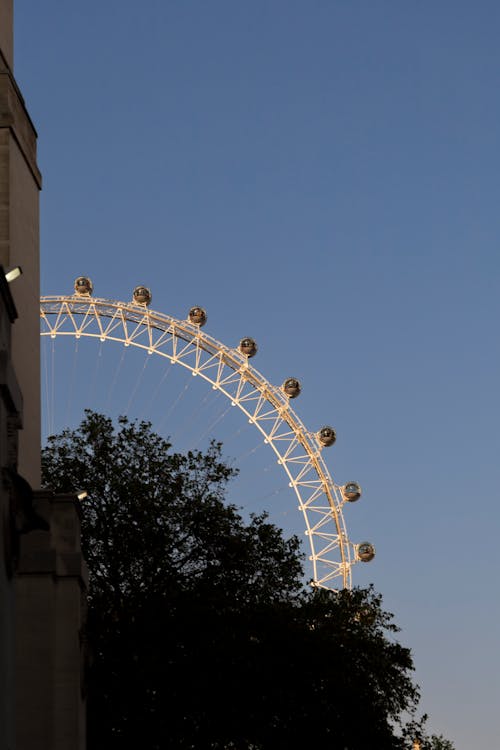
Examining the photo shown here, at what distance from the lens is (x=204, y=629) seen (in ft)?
165

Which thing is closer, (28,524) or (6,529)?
(6,529)

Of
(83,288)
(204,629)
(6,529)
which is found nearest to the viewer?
(6,529)

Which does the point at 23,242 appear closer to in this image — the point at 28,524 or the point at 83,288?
the point at 28,524

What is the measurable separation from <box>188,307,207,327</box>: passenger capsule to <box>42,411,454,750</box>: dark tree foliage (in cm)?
2026

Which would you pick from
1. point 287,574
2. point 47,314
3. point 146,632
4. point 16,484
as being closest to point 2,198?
point 16,484

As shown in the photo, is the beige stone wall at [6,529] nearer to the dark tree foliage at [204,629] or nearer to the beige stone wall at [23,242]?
the beige stone wall at [23,242]

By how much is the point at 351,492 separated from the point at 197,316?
1228 centimetres

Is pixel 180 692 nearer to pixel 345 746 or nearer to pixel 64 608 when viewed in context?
pixel 345 746

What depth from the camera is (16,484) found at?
23.9 meters

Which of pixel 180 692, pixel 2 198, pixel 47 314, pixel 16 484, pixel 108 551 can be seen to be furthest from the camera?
pixel 47 314

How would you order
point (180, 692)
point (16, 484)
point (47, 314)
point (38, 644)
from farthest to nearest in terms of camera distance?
point (47, 314) → point (180, 692) → point (38, 644) → point (16, 484)

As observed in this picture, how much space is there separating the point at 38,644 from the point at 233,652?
18630mm

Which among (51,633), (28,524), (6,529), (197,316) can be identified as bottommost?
(6,529)

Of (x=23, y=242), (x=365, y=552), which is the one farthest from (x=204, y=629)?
(x=365, y=552)
